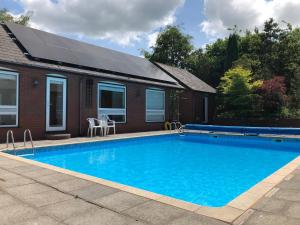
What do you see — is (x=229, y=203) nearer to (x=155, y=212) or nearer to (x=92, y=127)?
(x=155, y=212)

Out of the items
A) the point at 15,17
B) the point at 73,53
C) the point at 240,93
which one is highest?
the point at 15,17

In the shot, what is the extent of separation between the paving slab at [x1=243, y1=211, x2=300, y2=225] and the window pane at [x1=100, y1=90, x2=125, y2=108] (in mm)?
11206

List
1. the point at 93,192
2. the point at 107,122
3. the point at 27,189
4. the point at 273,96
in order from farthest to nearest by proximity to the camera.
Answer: the point at 273,96 < the point at 107,122 < the point at 27,189 < the point at 93,192

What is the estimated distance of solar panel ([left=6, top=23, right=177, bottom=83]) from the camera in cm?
1221

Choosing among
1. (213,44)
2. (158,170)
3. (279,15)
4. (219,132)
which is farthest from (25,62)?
(213,44)

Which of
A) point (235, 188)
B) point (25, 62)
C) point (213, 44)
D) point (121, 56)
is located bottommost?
point (235, 188)

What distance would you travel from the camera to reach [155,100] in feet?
57.5

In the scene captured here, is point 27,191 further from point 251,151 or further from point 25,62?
point 251,151

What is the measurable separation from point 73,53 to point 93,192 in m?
11.0

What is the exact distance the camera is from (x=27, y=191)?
413 cm

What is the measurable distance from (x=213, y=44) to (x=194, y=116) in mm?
16958

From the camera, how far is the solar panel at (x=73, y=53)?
1221cm

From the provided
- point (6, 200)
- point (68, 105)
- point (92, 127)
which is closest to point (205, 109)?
point (92, 127)

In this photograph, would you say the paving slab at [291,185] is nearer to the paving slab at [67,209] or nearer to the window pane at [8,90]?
the paving slab at [67,209]
